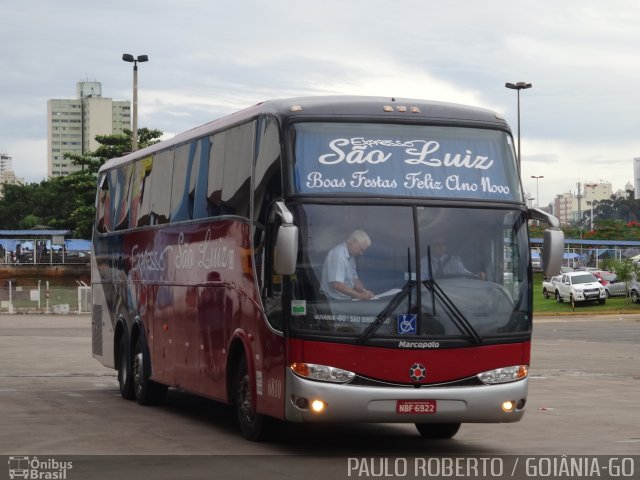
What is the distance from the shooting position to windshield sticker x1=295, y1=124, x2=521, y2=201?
1293 cm

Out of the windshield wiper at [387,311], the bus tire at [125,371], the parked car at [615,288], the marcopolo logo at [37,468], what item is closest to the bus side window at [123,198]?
the bus tire at [125,371]

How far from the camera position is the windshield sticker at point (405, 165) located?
42.4 ft

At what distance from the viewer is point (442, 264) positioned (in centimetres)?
1273

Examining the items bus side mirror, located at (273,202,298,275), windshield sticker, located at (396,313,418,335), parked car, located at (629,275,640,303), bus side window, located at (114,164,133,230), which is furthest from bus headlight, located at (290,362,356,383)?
parked car, located at (629,275,640,303)

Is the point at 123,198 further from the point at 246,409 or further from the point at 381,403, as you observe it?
the point at 381,403

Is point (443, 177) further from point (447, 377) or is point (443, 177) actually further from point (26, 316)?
point (26, 316)

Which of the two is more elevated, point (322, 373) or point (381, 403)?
point (322, 373)

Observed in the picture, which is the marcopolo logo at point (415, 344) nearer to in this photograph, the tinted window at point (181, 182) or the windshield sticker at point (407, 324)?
the windshield sticker at point (407, 324)

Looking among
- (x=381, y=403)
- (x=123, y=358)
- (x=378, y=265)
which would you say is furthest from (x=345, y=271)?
(x=123, y=358)

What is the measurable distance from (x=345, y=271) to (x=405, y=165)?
1.31 m

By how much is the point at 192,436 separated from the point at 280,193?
338 centimetres

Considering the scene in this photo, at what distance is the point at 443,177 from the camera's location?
13.1 metres

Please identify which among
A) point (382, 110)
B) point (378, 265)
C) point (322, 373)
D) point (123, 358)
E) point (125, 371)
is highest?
point (382, 110)

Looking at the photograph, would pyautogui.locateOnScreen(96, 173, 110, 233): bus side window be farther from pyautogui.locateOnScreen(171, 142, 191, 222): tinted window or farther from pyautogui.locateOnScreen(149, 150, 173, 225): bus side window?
pyautogui.locateOnScreen(171, 142, 191, 222): tinted window
